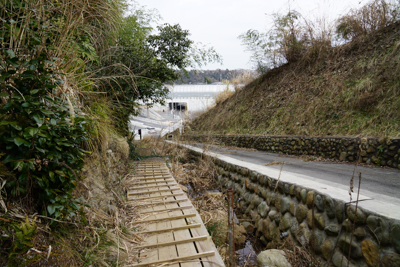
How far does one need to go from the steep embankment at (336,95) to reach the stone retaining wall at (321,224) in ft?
9.04

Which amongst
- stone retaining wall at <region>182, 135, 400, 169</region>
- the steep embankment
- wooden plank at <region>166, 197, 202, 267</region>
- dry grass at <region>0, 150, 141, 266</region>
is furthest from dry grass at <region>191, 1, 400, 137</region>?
dry grass at <region>0, 150, 141, 266</region>

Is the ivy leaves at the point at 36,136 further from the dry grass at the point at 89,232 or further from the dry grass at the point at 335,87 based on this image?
the dry grass at the point at 335,87

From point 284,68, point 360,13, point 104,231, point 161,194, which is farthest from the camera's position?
point 284,68

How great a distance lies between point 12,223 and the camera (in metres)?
1.26

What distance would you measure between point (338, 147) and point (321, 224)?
3.21 m

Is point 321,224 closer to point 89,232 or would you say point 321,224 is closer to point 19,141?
point 89,232

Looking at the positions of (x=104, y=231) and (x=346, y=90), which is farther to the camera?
(x=346, y=90)

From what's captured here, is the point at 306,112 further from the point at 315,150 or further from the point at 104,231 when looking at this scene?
the point at 104,231

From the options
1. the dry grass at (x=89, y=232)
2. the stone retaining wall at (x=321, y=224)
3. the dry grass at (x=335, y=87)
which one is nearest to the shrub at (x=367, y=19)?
the dry grass at (x=335, y=87)

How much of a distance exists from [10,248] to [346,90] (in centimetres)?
759

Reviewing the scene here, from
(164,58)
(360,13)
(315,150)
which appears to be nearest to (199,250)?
(315,150)

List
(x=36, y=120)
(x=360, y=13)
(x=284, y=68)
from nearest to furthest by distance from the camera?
(x=36, y=120) < (x=360, y=13) < (x=284, y=68)

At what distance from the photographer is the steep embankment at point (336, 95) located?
17.1 ft

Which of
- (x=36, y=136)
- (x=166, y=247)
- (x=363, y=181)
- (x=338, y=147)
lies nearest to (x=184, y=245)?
(x=166, y=247)
